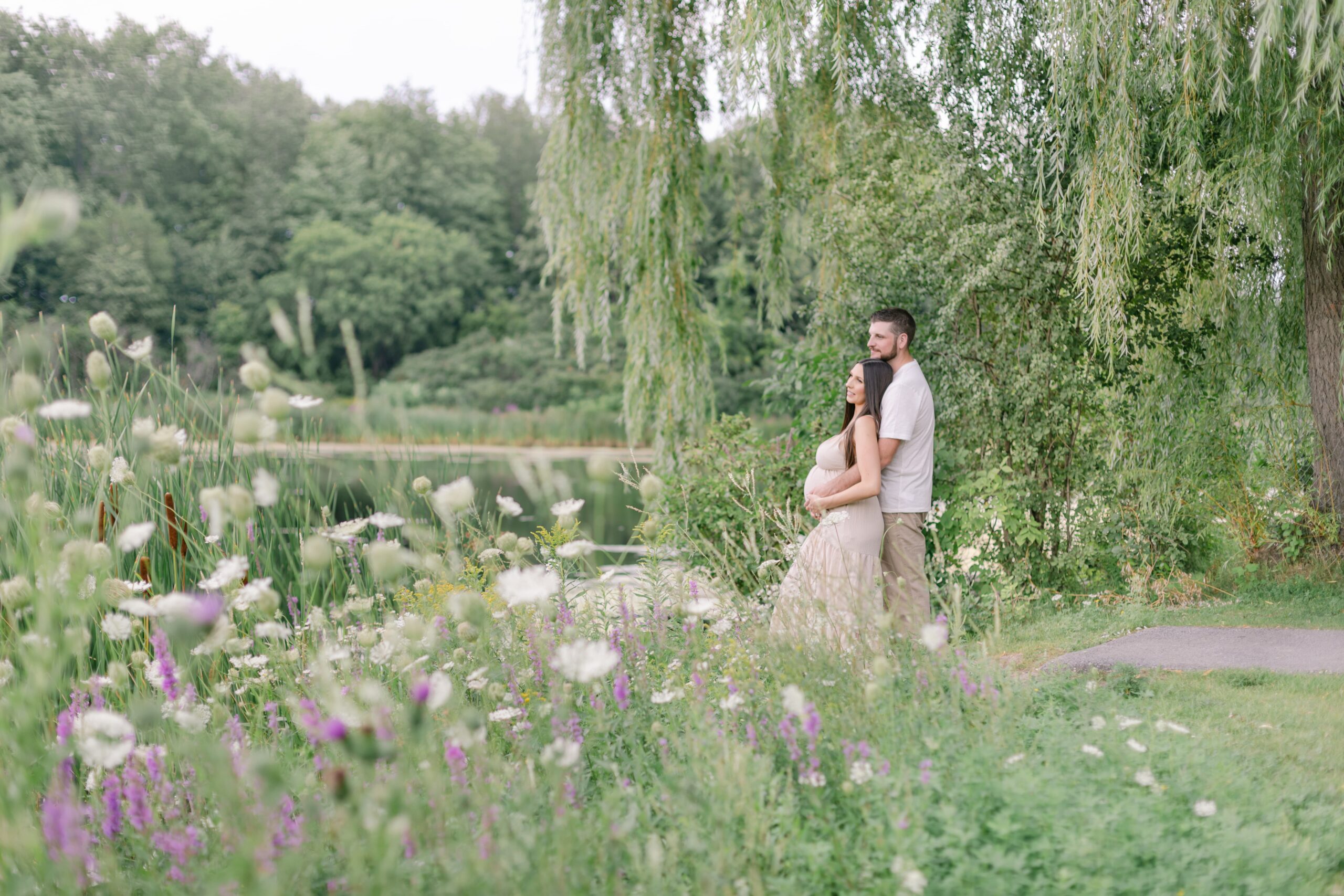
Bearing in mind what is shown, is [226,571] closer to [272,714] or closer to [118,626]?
[118,626]

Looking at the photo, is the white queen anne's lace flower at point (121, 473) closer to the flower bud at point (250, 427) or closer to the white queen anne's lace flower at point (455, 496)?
the flower bud at point (250, 427)

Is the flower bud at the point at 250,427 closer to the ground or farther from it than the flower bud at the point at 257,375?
closer to the ground

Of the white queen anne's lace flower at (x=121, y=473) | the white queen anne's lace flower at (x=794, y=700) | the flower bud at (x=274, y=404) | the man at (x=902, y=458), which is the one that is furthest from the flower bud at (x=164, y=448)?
the man at (x=902, y=458)

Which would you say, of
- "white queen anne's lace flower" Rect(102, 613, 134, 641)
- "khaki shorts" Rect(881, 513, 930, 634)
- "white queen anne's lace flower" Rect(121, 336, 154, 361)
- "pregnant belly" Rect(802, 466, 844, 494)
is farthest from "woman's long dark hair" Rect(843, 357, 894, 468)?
"white queen anne's lace flower" Rect(102, 613, 134, 641)

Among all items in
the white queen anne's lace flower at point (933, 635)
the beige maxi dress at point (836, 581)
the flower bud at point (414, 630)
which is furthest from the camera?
the beige maxi dress at point (836, 581)

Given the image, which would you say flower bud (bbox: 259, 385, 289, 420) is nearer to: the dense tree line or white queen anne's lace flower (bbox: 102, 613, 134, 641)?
white queen anne's lace flower (bbox: 102, 613, 134, 641)

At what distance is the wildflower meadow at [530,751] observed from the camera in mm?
1843

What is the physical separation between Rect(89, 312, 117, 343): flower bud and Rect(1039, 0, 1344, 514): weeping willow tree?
4.11 metres

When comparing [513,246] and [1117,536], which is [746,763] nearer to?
[1117,536]

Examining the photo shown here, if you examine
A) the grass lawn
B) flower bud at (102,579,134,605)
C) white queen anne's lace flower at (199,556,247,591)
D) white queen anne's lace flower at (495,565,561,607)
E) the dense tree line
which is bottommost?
the grass lawn

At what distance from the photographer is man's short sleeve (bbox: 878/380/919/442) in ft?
14.5

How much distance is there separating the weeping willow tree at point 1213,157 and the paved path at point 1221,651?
128cm

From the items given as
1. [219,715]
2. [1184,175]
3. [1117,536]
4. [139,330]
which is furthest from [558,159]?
[139,330]

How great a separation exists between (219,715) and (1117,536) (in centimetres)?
571
